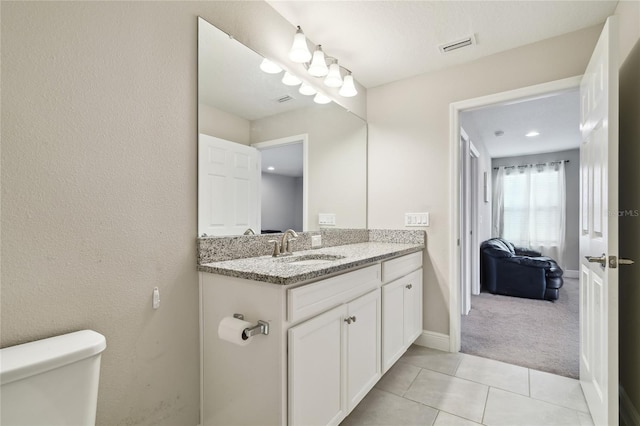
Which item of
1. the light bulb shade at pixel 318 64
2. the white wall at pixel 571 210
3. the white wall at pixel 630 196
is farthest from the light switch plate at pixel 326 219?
the white wall at pixel 571 210

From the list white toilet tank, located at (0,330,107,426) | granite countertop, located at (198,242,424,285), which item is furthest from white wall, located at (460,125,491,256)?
white toilet tank, located at (0,330,107,426)

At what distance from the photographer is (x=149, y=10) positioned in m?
1.27

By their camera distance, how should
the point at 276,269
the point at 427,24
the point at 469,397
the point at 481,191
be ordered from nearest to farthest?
the point at 276,269 < the point at 469,397 < the point at 427,24 < the point at 481,191

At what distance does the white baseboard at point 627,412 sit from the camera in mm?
1510

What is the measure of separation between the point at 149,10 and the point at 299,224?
4.57 ft

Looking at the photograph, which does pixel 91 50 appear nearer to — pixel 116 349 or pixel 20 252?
pixel 20 252

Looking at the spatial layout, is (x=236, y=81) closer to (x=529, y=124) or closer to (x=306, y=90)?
(x=306, y=90)

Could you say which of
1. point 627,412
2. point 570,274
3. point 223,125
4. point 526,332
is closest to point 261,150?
point 223,125

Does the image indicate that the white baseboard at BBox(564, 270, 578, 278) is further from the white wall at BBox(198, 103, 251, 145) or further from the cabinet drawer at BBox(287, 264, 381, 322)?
the white wall at BBox(198, 103, 251, 145)

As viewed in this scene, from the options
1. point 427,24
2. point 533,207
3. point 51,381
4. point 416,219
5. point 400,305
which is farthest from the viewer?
point 533,207

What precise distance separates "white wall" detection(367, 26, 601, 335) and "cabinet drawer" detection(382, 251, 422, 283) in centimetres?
20

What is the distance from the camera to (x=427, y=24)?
2.00m

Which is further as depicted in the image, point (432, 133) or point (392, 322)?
point (432, 133)

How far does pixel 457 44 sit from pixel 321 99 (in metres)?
1.04
